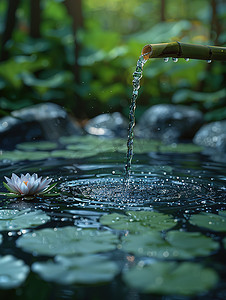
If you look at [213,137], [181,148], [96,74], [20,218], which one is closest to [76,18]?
[96,74]

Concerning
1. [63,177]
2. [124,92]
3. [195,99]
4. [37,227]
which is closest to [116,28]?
[124,92]

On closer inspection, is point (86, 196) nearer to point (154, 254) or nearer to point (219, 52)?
point (154, 254)

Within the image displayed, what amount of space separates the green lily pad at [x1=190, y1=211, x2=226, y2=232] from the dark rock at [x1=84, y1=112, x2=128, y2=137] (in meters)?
4.50

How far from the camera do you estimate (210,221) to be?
2158 mm

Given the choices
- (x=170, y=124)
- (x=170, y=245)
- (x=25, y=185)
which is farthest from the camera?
(x=170, y=124)

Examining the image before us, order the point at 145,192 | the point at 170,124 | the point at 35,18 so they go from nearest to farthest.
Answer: the point at 145,192
the point at 170,124
the point at 35,18

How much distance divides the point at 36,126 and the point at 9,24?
313cm

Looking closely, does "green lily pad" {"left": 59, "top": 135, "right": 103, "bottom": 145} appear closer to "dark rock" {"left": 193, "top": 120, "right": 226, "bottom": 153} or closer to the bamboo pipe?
"dark rock" {"left": 193, "top": 120, "right": 226, "bottom": 153}

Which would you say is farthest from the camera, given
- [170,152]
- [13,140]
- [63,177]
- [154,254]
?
[13,140]

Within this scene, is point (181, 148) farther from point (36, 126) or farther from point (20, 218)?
point (20, 218)

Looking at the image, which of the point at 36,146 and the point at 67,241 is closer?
the point at 67,241

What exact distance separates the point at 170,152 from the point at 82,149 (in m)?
1.07

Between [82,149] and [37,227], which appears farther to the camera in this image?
[82,149]

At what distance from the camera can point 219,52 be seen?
2631 millimetres
